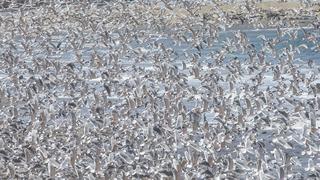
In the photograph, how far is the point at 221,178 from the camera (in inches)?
1163

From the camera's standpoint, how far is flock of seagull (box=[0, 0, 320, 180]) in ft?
100

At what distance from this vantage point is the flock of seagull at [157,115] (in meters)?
30.6

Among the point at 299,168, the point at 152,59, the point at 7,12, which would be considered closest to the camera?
the point at 299,168

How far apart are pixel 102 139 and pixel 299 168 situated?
22.3 ft

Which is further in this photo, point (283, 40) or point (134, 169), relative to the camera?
point (283, 40)

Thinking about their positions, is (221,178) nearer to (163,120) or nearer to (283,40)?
(163,120)

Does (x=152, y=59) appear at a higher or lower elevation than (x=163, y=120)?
lower

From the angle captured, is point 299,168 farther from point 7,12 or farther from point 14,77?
point 7,12

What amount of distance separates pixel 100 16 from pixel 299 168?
2005 inches

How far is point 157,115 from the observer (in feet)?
123

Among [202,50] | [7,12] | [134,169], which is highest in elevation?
[134,169]

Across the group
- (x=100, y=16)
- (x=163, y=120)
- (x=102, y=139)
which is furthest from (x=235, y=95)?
(x=100, y=16)

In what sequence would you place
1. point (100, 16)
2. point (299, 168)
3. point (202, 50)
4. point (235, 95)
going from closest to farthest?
point (299, 168) → point (235, 95) → point (202, 50) → point (100, 16)

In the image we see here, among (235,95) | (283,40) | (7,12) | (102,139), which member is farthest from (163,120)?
(7,12)
